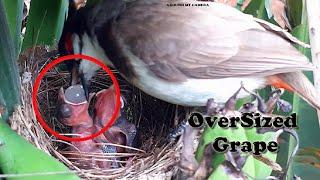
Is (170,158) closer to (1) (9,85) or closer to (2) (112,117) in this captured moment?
(2) (112,117)

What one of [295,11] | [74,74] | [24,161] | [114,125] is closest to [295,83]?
[295,11]

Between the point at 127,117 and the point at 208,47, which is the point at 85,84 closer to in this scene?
the point at 127,117

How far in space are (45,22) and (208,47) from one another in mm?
392

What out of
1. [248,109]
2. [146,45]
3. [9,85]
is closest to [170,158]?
[146,45]

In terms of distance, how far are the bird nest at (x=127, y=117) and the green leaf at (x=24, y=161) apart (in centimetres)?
26

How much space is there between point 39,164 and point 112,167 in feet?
1.74

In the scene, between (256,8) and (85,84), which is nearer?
(256,8)

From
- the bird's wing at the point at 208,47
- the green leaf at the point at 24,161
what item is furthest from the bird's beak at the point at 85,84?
the green leaf at the point at 24,161

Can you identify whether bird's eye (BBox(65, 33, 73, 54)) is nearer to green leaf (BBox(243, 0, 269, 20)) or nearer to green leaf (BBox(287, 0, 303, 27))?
green leaf (BBox(243, 0, 269, 20))

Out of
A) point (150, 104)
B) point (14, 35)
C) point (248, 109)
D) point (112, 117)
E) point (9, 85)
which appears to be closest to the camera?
point (248, 109)

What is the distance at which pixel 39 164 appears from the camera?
2.56ft

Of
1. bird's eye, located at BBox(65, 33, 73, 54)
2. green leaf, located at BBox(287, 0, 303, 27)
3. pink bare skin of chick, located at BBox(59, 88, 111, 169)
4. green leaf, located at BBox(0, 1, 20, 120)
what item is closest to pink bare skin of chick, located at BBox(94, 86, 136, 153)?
pink bare skin of chick, located at BBox(59, 88, 111, 169)

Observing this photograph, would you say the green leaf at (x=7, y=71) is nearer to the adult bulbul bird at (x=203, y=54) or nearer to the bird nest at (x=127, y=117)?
the bird nest at (x=127, y=117)

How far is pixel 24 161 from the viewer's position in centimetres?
79
